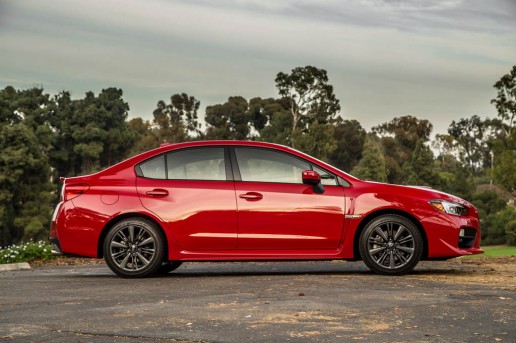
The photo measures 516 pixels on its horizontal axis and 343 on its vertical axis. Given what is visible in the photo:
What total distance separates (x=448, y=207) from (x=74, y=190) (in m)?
4.57

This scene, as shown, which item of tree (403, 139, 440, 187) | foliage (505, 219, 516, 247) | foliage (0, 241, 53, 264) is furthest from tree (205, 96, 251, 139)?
foliage (0, 241, 53, 264)

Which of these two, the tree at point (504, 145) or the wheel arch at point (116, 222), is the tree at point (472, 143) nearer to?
the tree at point (504, 145)

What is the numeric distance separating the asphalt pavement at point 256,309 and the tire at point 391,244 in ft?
0.75

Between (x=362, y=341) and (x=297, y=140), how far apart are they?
66.0 metres

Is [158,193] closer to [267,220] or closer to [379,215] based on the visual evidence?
[267,220]

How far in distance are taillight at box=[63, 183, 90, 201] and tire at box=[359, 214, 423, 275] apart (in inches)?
135

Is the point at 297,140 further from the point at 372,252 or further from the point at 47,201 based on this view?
the point at 372,252

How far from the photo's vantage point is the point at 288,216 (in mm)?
10945

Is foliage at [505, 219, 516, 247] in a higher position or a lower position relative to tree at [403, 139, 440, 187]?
lower

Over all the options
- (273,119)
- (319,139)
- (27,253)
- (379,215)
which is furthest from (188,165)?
(273,119)

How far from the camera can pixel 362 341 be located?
6.48 m

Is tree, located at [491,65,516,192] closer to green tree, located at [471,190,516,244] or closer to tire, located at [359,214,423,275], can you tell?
green tree, located at [471,190,516,244]

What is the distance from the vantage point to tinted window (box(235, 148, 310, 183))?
1115 cm

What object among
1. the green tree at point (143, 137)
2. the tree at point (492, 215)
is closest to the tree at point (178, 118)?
the green tree at point (143, 137)
